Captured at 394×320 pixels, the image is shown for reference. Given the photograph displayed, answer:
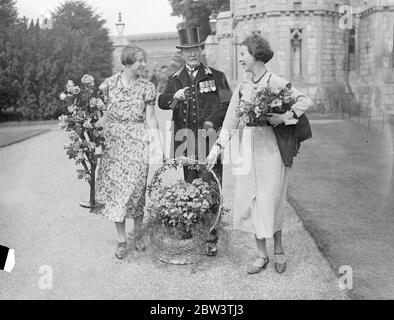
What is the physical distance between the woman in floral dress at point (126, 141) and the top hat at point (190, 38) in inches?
17.6

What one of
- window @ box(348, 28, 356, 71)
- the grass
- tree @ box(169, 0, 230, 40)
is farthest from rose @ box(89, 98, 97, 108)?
tree @ box(169, 0, 230, 40)

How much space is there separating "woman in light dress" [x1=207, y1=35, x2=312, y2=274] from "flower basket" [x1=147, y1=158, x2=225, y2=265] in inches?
10.3

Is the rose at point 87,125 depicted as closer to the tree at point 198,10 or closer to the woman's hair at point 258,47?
the woman's hair at point 258,47

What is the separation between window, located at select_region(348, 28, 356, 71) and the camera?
88.2 ft

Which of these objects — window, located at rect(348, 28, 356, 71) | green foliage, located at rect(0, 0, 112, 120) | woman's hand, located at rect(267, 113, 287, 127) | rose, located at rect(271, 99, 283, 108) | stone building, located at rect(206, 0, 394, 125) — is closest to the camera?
rose, located at rect(271, 99, 283, 108)

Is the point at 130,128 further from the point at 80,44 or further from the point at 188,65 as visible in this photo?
the point at 80,44

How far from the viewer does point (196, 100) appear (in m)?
5.58

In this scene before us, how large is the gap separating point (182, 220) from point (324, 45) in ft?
74.9

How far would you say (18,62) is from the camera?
61.3 ft

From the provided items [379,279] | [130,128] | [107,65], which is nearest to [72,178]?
[130,128]

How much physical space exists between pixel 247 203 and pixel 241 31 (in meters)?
23.2

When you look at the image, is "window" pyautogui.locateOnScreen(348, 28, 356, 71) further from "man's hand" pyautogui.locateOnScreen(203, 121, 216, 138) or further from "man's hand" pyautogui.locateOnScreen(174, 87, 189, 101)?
"man's hand" pyautogui.locateOnScreen(174, 87, 189, 101)

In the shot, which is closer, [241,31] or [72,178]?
[72,178]

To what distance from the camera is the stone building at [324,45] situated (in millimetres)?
24811
